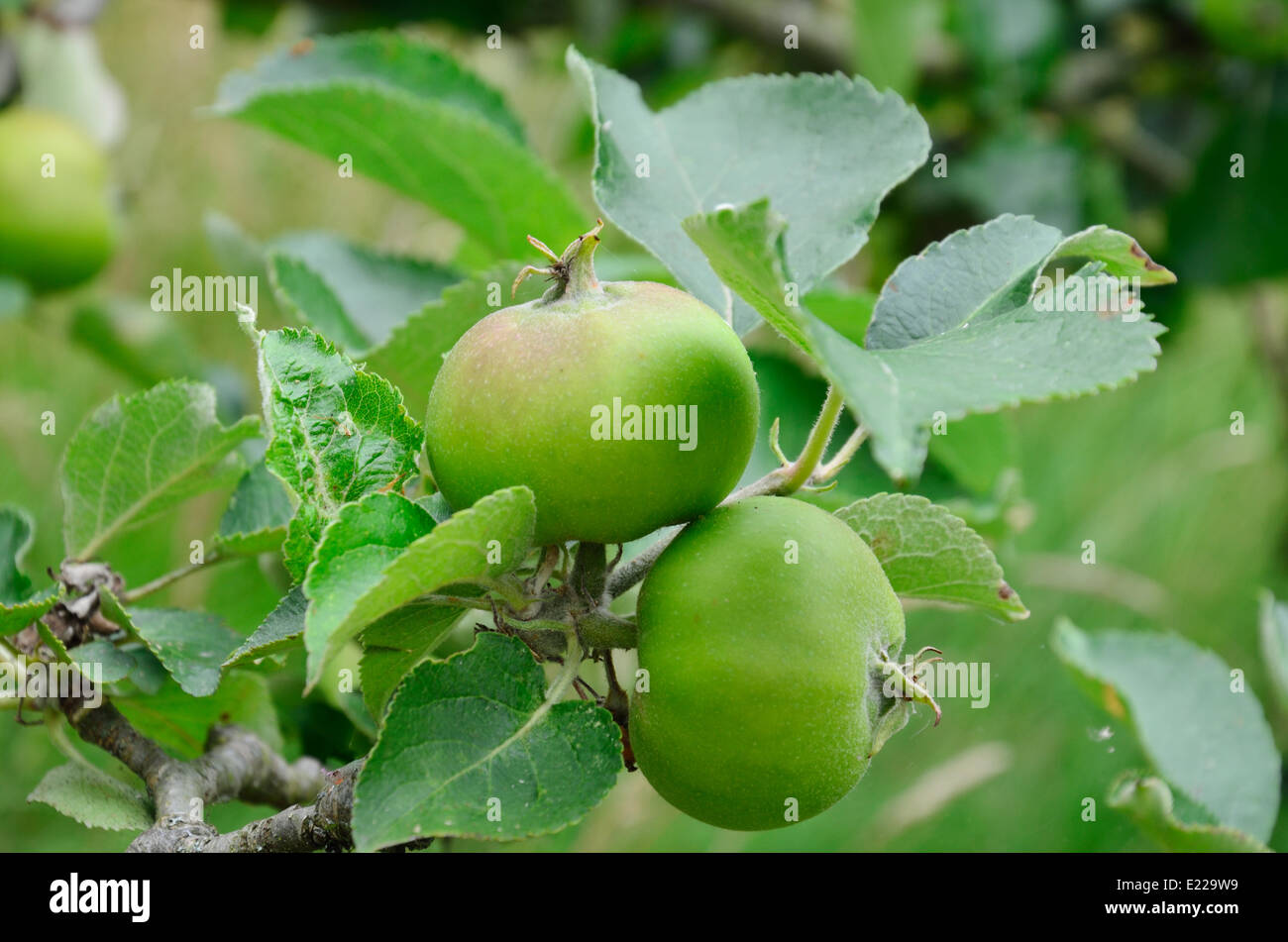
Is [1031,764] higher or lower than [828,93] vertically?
lower

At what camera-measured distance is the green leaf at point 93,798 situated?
0.49 metres

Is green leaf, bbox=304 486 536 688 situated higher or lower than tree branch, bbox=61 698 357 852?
higher

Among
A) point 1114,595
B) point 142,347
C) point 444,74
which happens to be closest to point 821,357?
point 444,74

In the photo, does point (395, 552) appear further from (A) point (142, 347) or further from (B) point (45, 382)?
(B) point (45, 382)

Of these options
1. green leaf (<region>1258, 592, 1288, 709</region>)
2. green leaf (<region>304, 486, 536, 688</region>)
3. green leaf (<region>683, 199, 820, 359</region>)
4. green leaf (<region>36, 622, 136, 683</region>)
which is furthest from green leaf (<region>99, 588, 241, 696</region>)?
green leaf (<region>1258, 592, 1288, 709</region>)

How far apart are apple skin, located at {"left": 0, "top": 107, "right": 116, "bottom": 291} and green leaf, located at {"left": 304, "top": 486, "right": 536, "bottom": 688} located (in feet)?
3.04

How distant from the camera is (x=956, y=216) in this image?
1.69 m

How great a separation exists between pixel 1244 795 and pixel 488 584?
1.96 ft

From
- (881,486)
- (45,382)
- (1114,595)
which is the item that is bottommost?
(1114,595)

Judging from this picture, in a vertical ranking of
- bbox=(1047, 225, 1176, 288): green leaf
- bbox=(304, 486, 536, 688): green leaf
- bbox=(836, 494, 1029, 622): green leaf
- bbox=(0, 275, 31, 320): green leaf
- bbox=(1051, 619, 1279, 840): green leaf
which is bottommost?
bbox=(1051, 619, 1279, 840): green leaf

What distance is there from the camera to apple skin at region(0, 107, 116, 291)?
3.73 feet

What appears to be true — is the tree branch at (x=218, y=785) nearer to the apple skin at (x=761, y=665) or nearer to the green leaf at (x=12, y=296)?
the apple skin at (x=761, y=665)

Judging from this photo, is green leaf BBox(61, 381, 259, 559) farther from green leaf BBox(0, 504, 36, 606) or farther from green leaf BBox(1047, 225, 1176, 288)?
green leaf BBox(1047, 225, 1176, 288)

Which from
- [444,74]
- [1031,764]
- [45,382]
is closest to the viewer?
[444,74]
